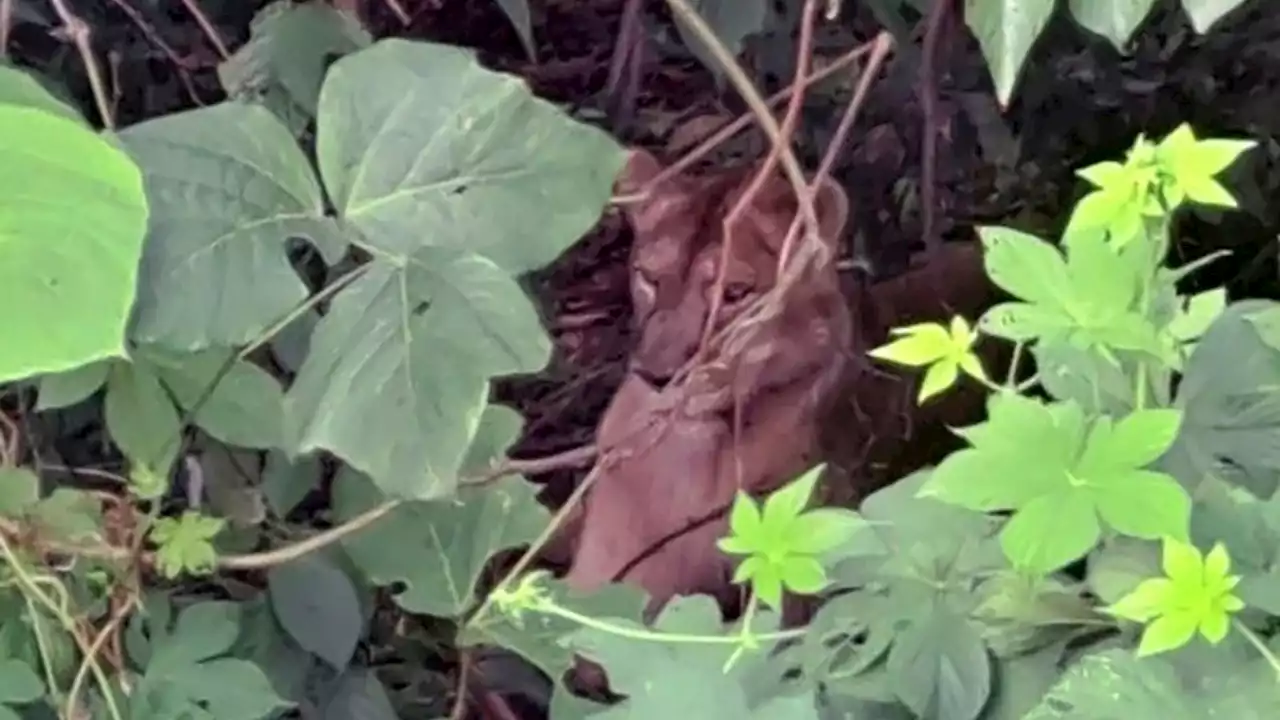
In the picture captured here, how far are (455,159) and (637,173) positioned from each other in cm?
29


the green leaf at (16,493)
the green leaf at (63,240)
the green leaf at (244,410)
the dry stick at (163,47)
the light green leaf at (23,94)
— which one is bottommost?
the green leaf at (16,493)

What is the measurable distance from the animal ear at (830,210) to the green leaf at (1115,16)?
1.14ft

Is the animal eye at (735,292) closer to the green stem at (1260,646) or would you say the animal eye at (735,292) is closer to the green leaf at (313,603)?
the green leaf at (313,603)

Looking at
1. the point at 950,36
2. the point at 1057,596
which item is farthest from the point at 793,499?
the point at 950,36

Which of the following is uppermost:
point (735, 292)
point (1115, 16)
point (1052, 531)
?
point (1115, 16)

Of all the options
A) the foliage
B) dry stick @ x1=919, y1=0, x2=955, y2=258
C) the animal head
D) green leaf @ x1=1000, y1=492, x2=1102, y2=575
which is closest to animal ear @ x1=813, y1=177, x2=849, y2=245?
the animal head

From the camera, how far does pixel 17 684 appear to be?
62cm

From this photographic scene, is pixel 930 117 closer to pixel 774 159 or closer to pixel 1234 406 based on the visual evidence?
pixel 774 159

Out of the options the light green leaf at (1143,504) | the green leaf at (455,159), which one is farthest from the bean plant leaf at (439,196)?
the light green leaf at (1143,504)

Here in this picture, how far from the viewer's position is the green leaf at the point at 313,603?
741mm

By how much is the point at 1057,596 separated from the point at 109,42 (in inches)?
29.7

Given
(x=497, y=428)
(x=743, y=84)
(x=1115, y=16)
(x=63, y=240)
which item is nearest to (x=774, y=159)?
(x=743, y=84)

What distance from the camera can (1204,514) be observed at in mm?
422

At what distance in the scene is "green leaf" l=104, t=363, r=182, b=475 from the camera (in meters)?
0.61
